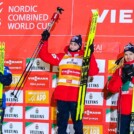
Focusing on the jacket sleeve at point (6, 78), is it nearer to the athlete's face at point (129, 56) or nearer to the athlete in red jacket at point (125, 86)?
the athlete in red jacket at point (125, 86)

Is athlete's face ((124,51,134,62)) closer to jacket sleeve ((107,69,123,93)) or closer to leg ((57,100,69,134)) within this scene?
jacket sleeve ((107,69,123,93))

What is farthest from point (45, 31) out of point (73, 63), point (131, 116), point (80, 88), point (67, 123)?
point (131, 116)

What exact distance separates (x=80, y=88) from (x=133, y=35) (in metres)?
0.81

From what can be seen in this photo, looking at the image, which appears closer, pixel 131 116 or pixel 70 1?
pixel 131 116

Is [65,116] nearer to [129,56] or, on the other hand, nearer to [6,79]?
[6,79]

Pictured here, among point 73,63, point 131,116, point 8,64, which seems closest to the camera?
point 131,116

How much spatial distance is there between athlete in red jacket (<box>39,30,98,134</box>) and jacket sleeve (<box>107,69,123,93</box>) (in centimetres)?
19

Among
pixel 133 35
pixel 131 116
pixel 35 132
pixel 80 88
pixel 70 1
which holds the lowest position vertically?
pixel 35 132

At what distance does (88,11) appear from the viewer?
4211mm

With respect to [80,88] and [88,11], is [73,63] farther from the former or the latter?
[88,11]

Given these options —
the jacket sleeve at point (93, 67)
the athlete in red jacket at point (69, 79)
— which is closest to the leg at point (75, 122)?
the athlete in red jacket at point (69, 79)

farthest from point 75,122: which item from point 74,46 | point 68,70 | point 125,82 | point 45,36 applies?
point 45,36

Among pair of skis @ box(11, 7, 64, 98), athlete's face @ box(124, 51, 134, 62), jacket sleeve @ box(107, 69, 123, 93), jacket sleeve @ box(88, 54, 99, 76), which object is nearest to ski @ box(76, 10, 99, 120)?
jacket sleeve @ box(88, 54, 99, 76)

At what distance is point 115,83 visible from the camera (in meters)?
3.80
